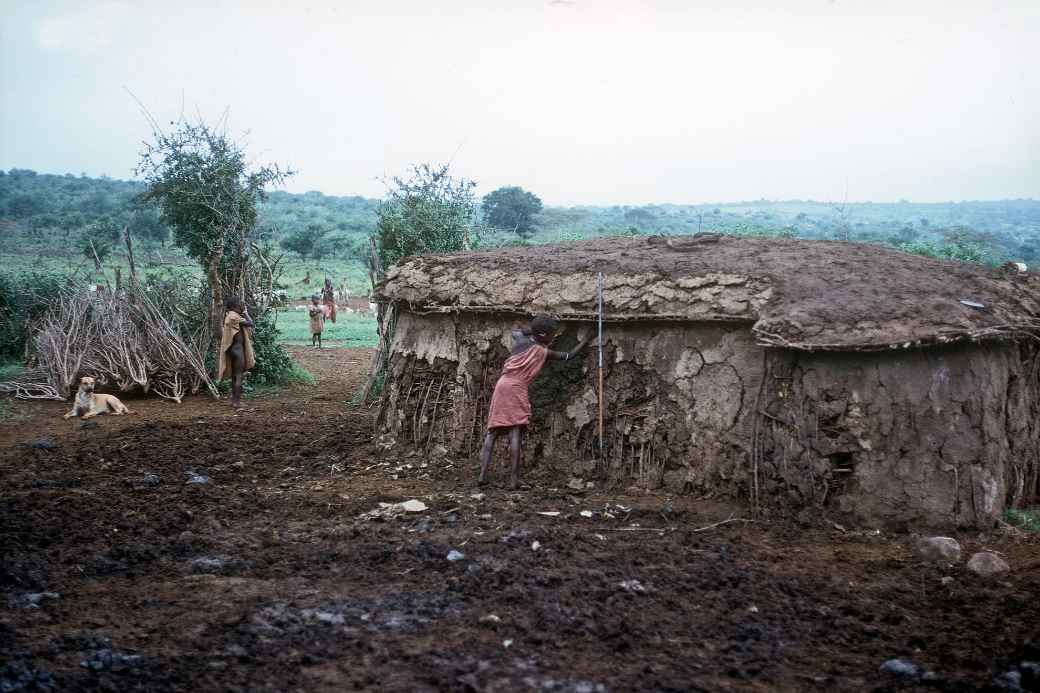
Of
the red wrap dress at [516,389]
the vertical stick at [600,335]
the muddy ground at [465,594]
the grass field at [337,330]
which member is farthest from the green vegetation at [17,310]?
the vertical stick at [600,335]

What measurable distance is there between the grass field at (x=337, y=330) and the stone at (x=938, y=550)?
1516 cm

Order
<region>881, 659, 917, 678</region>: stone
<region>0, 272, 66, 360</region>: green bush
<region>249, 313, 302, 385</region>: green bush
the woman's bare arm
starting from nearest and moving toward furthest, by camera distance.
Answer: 1. <region>881, 659, 917, 678</region>: stone
2. the woman's bare arm
3. <region>249, 313, 302, 385</region>: green bush
4. <region>0, 272, 66, 360</region>: green bush

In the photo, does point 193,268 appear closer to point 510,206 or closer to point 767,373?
point 510,206

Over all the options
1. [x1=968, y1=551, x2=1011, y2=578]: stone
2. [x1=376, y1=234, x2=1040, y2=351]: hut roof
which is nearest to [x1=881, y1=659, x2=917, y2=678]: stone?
[x1=968, y1=551, x2=1011, y2=578]: stone

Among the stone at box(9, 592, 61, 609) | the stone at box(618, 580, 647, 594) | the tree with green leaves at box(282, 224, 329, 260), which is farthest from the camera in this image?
the tree with green leaves at box(282, 224, 329, 260)

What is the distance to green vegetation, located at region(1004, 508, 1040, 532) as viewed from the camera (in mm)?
6621

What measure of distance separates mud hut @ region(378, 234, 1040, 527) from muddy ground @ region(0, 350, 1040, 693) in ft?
1.22

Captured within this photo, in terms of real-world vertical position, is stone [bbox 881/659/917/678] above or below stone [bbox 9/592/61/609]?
below

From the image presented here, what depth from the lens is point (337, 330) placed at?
24078 mm

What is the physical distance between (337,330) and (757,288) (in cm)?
1807

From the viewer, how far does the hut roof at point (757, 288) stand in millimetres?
6586

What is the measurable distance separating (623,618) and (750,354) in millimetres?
2869

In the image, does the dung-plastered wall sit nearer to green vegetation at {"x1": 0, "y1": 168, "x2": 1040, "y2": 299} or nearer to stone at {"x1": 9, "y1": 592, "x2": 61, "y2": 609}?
stone at {"x1": 9, "y1": 592, "x2": 61, "y2": 609}

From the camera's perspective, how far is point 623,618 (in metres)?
5.00
